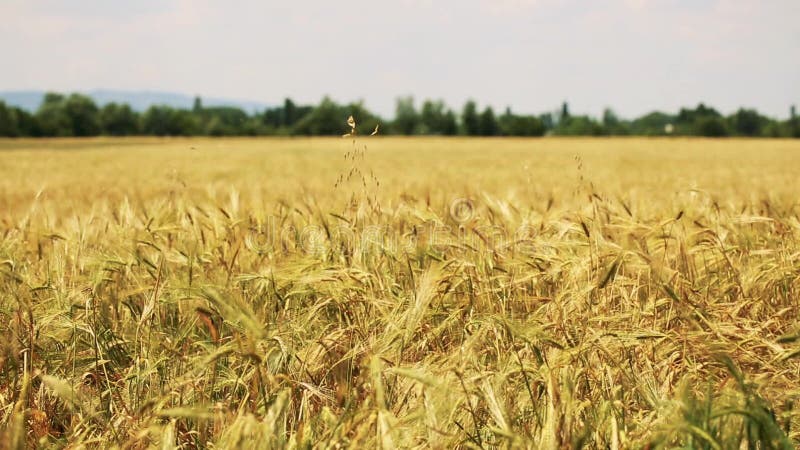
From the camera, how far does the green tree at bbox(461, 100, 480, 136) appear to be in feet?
220

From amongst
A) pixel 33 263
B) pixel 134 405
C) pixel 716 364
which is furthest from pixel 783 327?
pixel 33 263

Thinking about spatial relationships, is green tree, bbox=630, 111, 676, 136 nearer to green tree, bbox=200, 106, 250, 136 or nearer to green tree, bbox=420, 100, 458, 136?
green tree, bbox=420, 100, 458, 136

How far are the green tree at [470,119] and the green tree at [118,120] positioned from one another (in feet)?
115

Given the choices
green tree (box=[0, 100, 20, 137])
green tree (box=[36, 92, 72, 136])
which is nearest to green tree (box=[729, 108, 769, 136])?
green tree (box=[36, 92, 72, 136])

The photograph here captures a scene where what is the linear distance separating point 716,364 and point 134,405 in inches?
57.1

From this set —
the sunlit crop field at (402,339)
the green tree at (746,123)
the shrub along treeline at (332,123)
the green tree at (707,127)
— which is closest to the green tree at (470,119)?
the shrub along treeline at (332,123)

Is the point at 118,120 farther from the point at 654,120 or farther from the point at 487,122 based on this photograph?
the point at 654,120

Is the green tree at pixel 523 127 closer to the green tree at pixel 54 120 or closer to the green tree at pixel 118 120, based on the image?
the green tree at pixel 118 120

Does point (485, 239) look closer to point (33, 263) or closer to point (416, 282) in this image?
point (416, 282)

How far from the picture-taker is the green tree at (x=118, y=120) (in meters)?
65.4

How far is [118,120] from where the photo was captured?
218 ft

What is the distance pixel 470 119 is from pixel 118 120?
36.8m

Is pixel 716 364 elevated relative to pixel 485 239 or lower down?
lower down

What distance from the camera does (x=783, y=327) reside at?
1893 millimetres
